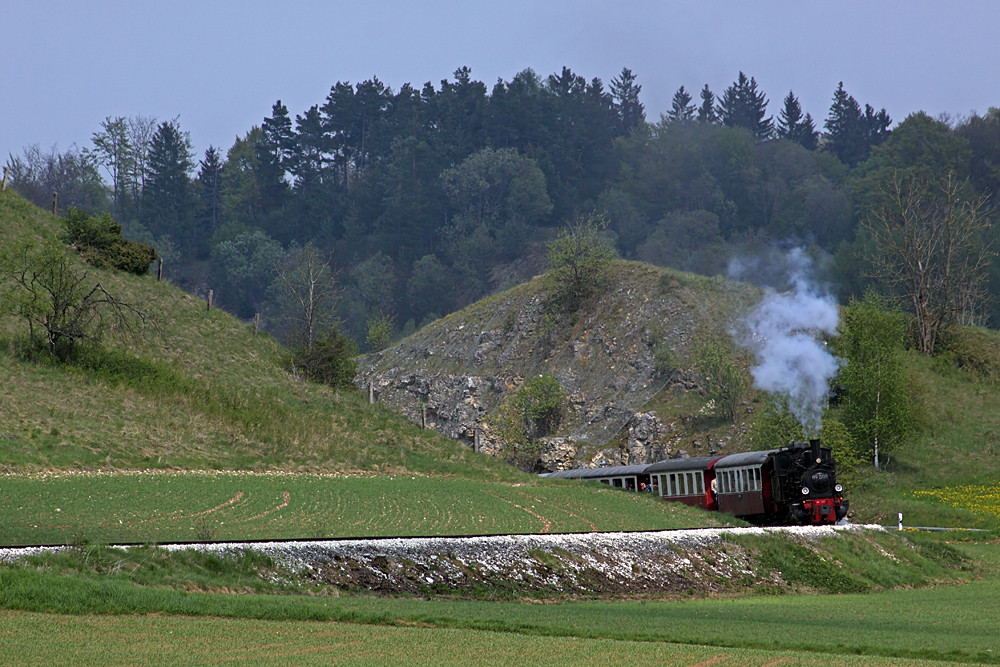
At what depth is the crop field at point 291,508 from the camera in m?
30.5

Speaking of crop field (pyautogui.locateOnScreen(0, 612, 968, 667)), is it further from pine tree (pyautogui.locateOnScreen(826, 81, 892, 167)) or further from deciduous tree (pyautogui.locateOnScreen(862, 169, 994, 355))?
pine tree (pyautogui.locateOnScreen(826, 81, 892, 167))

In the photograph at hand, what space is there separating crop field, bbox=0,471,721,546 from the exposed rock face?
31.4 meters

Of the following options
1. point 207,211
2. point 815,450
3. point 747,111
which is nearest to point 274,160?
point 207,211

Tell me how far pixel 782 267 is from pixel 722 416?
59.1 m

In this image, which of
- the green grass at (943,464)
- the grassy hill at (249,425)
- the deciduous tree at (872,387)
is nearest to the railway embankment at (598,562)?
the grassy hill at (249,425)

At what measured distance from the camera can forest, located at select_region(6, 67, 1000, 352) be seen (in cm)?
16025

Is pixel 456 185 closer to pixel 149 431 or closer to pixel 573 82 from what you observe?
pixel 573 82

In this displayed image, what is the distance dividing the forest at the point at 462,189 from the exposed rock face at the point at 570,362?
46878 millimetres

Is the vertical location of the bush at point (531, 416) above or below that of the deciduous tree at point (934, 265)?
below

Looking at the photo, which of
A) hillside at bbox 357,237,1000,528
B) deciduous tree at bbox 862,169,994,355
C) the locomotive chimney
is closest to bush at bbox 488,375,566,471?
hillside at bbox 357,237,1000,528

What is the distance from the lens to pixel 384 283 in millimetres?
170500

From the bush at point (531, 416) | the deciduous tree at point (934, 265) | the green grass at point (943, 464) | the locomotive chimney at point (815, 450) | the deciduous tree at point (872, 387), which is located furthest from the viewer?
the deciduous tree at point (934, 265)

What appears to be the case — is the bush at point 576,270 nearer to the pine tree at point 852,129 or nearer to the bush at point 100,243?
the bush at point 100,243

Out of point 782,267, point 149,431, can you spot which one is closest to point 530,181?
point 782,267
